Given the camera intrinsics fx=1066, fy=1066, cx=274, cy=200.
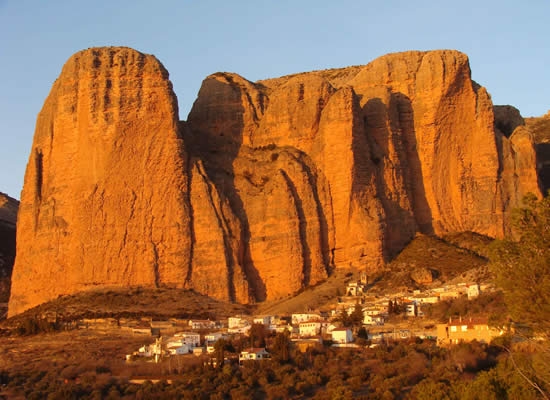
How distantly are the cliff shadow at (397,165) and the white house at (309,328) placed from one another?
12.1 m

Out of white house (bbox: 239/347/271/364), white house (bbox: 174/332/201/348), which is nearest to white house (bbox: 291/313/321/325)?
white house (bbox: 174/332/201/348)

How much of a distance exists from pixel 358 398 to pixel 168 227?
25.3 metres

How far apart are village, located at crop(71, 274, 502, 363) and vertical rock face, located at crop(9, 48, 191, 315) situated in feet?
19.8

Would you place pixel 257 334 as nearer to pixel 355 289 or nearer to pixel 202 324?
pixel 202 324

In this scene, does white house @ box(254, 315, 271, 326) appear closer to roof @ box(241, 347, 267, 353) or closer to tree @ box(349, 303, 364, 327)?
tree @ box(349, 303, 364, 327)

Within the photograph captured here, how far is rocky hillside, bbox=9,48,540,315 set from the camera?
5622 centimetres

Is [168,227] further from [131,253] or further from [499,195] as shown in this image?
[499,195]

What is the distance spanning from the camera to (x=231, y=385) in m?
36.2

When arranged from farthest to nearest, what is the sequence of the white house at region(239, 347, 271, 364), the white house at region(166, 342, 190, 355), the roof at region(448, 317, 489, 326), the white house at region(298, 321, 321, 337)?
the white house at region(298, 321, 321, 337) → the white house at region(166, 342, 190, 355) → the roof at region(448, 317, 489, 326) → the white house at region(239, 347, 271, 364)

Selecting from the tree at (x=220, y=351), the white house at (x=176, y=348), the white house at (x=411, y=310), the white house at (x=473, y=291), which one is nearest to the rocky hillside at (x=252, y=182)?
the white house at (x=411, y=310)

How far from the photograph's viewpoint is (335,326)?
46781 mm

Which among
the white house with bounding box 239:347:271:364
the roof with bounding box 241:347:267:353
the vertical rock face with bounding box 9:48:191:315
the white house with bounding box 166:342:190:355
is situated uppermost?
the vertical rock face with bounding box 9:48:191:315

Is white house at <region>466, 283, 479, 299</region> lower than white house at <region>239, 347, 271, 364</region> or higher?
higher

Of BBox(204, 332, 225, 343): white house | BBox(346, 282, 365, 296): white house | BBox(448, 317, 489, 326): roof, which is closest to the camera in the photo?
BBox(448, 317, 489, 326): roof
